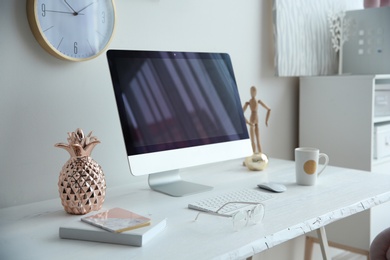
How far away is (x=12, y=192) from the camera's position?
1.35 m

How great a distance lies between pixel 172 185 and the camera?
1500 millimetres

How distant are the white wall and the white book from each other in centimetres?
39

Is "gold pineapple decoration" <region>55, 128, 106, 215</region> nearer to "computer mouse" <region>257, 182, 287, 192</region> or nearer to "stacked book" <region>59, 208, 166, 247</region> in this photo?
"stacked book" <region>59, 208, 166, 247</region>

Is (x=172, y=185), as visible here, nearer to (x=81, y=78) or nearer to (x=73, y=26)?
(x=81, y=78)

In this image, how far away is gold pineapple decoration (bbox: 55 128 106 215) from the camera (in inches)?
47.0

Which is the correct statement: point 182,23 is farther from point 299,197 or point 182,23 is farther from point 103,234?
point 103,234

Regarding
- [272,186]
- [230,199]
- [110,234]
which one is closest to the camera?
[110,234]

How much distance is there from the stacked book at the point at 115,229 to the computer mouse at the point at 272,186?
45cm

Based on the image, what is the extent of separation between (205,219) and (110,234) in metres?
0.27

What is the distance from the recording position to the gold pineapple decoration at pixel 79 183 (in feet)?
3.92

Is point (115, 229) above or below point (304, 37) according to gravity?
below

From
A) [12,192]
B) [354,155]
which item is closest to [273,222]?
[12,192]

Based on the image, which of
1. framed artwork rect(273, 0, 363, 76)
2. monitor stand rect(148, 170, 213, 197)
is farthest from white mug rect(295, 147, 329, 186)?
framed artwork rect(273, 0, 363, 76)

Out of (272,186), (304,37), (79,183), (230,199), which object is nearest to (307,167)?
(272,186)
